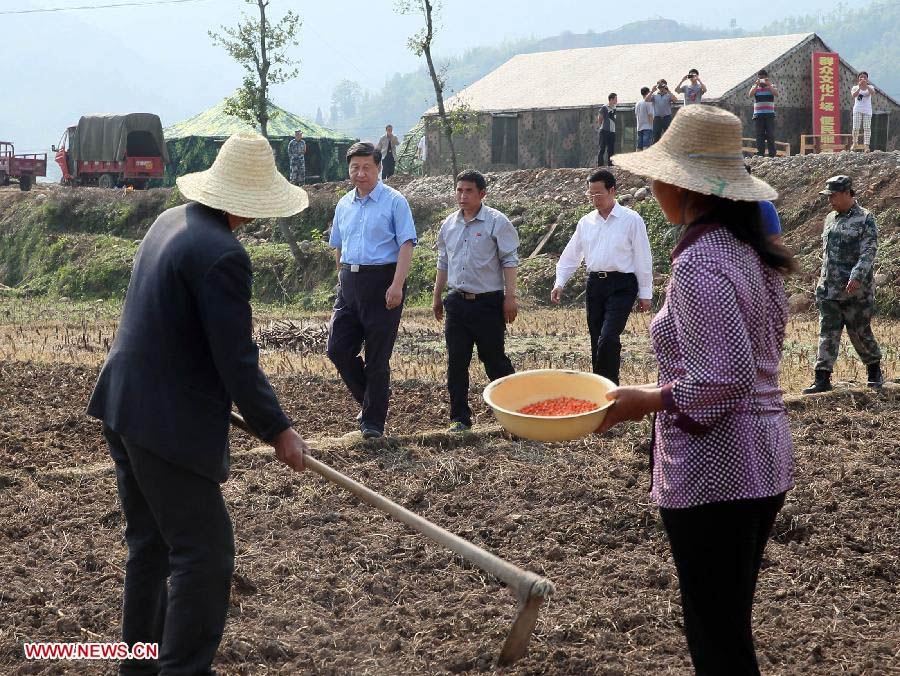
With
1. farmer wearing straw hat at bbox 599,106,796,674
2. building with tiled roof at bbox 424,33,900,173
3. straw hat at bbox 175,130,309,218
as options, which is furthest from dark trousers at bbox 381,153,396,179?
farmer wearing straw hat at bbox 599,106,796,674

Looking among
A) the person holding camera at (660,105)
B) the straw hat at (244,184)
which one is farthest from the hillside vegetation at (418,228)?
the straw hat at (244,184)

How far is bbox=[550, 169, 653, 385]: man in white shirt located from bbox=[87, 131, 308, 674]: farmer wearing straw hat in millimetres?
4523

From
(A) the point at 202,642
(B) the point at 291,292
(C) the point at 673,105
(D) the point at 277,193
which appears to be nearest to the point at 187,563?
(A) the point at 202,642

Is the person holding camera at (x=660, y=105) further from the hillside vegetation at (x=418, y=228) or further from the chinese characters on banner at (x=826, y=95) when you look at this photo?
the chinese characters on banner at (x=826, y=95)

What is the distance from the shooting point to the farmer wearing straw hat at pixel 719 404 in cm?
288

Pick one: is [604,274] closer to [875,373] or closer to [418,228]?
[875,373]

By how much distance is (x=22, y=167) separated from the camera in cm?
3500

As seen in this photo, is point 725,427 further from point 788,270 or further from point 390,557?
point 390,557

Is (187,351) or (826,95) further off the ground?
(826,95)

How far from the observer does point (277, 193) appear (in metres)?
3.97

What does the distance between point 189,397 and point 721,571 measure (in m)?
1.67

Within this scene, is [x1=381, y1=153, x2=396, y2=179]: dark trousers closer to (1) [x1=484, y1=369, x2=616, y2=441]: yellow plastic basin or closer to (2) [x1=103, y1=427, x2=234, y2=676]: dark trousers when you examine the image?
(1) [x1=484, y1=369, x2=616, y2=441]: yellow plastic basin

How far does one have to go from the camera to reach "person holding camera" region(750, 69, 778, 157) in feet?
71.5

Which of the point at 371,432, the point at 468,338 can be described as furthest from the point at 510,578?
the point at 468,338
